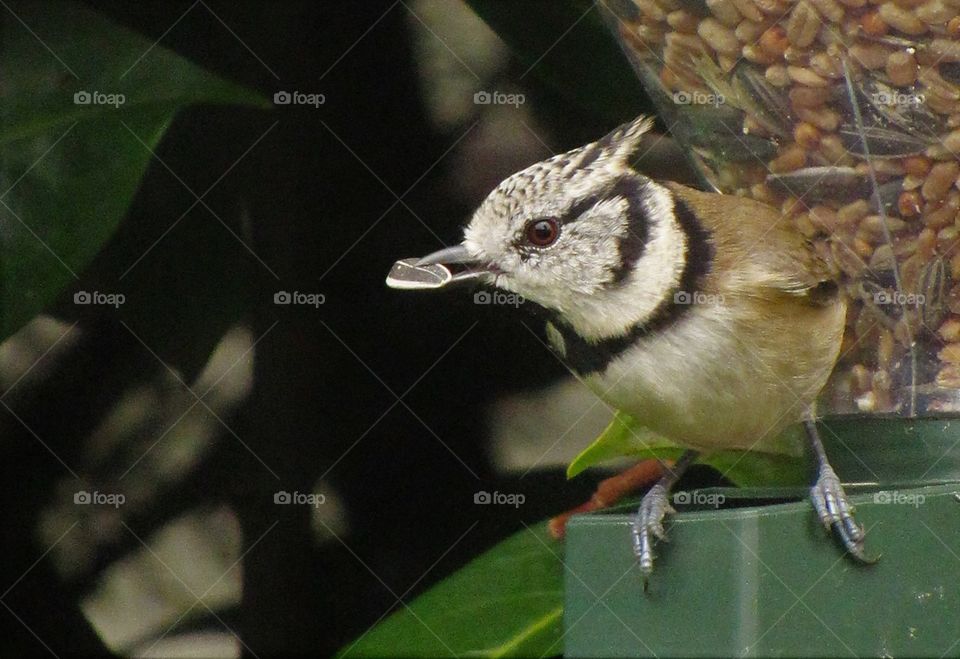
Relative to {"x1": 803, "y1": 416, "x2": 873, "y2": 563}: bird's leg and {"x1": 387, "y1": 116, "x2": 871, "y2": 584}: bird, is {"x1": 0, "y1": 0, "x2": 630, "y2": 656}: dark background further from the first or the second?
{"x1": 803, "y1": 416, "x2": 873, "y2": 563}: bird's leg

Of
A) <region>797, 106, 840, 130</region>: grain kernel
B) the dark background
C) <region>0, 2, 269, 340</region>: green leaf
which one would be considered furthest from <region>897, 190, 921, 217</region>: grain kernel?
<region>0, 2, 269, 340</region>: green leaf

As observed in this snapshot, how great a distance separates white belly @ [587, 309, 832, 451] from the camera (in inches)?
61.4

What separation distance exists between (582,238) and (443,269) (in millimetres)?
195

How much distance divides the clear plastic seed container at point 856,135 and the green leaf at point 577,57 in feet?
1.11

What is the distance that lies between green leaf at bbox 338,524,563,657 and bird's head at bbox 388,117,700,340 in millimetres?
453

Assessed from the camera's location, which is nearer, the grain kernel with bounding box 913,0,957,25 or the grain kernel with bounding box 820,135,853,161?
the grain kernel with bounding box 913,0,957,25

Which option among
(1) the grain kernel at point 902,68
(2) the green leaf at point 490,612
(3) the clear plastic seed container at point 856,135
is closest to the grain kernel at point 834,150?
(3) the clear plastic seed container at point 856,135

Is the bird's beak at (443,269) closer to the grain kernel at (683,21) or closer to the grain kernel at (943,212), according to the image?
the grain kernel at (683,21)

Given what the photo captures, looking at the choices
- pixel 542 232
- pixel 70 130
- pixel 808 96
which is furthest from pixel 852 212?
pixel 70 130

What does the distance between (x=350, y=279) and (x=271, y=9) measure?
1.67 ft

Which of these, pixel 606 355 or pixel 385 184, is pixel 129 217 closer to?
pixel 385 184

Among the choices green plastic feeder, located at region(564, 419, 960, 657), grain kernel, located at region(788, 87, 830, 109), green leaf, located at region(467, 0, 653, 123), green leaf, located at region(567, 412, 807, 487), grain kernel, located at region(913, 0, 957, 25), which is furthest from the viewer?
green leaf, located at region(467, 0, 653, 123)

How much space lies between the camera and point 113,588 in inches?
85.8

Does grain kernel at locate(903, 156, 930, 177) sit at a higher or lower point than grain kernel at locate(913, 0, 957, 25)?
lower
